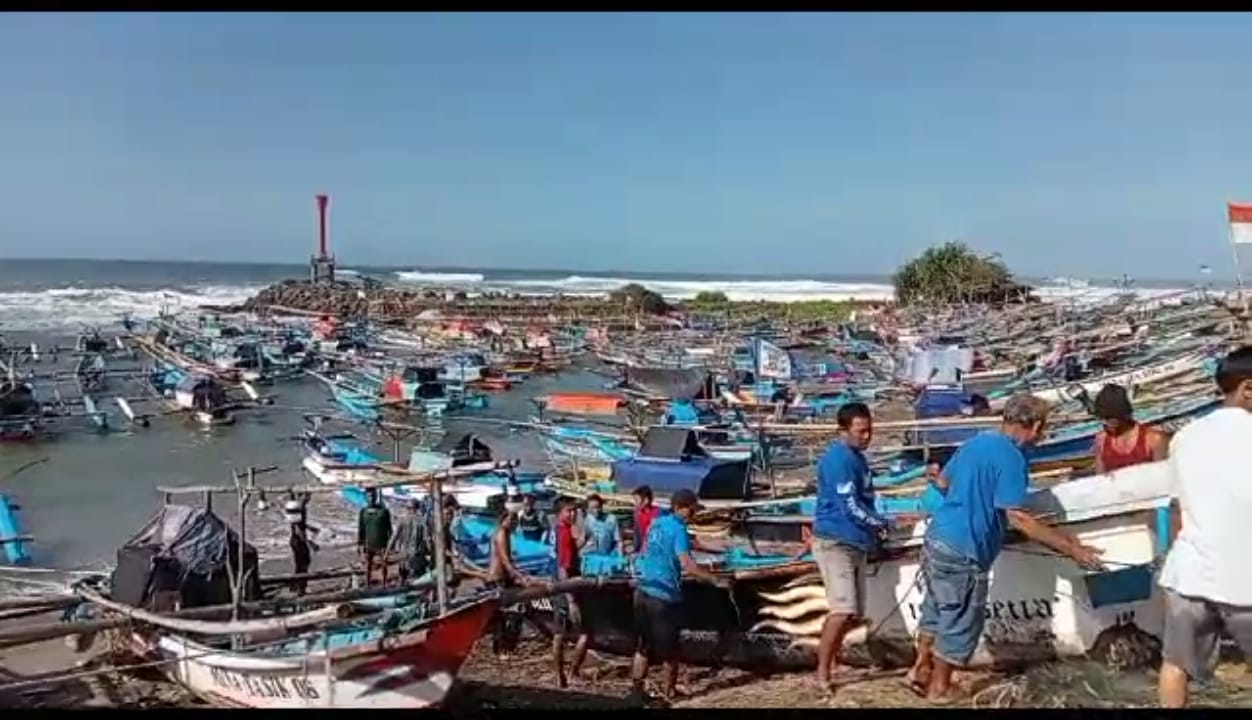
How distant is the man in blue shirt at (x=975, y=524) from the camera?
→ 18.6 ft

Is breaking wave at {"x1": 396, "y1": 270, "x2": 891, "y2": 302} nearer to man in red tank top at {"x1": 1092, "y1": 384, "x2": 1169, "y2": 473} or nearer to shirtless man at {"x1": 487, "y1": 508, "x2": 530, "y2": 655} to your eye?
shirtless man at {"x1": 487, "y1": 508, "x2": 530, "y2": 655}

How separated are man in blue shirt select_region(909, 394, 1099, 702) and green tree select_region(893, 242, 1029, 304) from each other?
1912 inches

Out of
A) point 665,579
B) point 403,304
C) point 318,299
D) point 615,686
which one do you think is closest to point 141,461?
point 615,686

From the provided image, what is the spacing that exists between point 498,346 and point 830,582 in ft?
A: 138

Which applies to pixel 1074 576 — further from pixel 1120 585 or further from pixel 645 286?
pixel 645 286

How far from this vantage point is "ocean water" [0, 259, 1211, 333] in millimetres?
69375

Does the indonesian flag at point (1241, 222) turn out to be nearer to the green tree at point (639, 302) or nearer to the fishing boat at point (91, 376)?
the fishing boat at point (91, 376)

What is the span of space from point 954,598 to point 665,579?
2.20 meters

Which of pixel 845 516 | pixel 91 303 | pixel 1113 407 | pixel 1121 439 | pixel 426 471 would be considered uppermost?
pixel 1113 407

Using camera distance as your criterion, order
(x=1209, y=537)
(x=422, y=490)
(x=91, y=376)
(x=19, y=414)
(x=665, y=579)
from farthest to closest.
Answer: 1. (x=91, y=376)
2. (x=19, y=414)
3. (x=422, y=490)
4. (x=665, y=579)
5. (x=1209, y=537)

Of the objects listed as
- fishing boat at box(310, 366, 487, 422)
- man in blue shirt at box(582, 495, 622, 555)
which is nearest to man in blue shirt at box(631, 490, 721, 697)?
man in blue shirt at box(582, 495, 622, 555)

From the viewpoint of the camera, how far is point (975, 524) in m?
5.71
